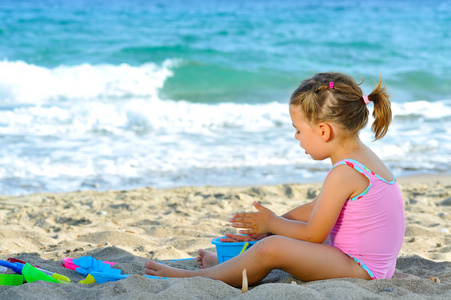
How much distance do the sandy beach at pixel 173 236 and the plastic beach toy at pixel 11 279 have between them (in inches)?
3.4

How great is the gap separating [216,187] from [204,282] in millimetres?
2778

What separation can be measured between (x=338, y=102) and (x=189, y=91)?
28.0 ft

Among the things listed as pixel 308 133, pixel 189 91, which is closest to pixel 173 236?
pixel 308 133

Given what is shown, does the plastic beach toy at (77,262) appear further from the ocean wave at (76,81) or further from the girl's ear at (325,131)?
the ocean wave at (76,81)

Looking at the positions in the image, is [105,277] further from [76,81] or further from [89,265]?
[76,81]

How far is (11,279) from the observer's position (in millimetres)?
2396

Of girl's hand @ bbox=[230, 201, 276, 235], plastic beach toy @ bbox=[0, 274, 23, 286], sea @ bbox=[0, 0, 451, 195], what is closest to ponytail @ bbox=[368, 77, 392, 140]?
sea @ bbox=[0, 0, 451, 195]

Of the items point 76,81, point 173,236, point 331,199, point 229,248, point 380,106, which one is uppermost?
point 76,81

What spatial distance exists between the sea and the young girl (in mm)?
560

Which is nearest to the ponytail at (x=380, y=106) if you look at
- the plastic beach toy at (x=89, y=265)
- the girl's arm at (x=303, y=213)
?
the girl's arm at (x=303, y=213)

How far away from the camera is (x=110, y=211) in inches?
171

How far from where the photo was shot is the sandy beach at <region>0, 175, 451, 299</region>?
2.24 meters

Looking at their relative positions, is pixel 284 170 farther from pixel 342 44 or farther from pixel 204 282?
pixel 342 44

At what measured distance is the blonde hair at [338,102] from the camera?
2.44 meters
